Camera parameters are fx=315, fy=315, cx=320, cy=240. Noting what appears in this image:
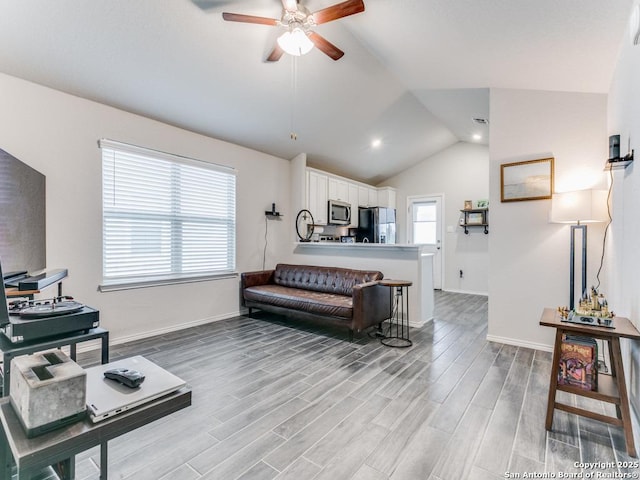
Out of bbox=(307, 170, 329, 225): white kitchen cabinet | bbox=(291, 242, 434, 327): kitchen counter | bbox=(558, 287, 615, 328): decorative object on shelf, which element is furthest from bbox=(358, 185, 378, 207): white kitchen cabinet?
bbox=(558, 287, 615, 328): decorative object on shelf

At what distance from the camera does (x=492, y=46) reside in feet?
8.80

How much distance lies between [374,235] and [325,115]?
3023 mm

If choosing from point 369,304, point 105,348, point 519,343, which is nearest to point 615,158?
point 519,343

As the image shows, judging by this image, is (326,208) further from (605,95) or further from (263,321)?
(605,95)

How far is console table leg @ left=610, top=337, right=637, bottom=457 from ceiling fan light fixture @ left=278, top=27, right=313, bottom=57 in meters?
2.81

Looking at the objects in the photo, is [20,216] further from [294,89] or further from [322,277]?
[322,277]

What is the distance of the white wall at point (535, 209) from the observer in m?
3.02

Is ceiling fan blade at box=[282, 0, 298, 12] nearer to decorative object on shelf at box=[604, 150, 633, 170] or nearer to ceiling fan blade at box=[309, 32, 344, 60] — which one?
ceiling fan blade at box=[309, 32, 344, 60]

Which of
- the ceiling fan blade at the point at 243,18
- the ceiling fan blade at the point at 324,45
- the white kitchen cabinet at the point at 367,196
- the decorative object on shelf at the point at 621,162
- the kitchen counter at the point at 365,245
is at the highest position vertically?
the ceiling fan blade at the point at 243,18

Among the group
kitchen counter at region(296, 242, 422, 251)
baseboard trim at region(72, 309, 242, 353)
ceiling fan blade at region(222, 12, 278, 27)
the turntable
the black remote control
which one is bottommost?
baseboard trim at region(72, 309, 242, 353)

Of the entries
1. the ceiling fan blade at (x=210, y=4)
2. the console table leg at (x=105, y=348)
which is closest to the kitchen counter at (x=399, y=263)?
the ceiling fan blade at (x=210, y=4)

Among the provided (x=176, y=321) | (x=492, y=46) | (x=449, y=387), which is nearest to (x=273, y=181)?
(x=176, y=321)

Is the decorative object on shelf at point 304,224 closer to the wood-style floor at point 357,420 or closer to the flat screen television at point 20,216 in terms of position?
the wood-style floor at point 357,420

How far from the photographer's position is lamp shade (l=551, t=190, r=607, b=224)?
2.51 meters
